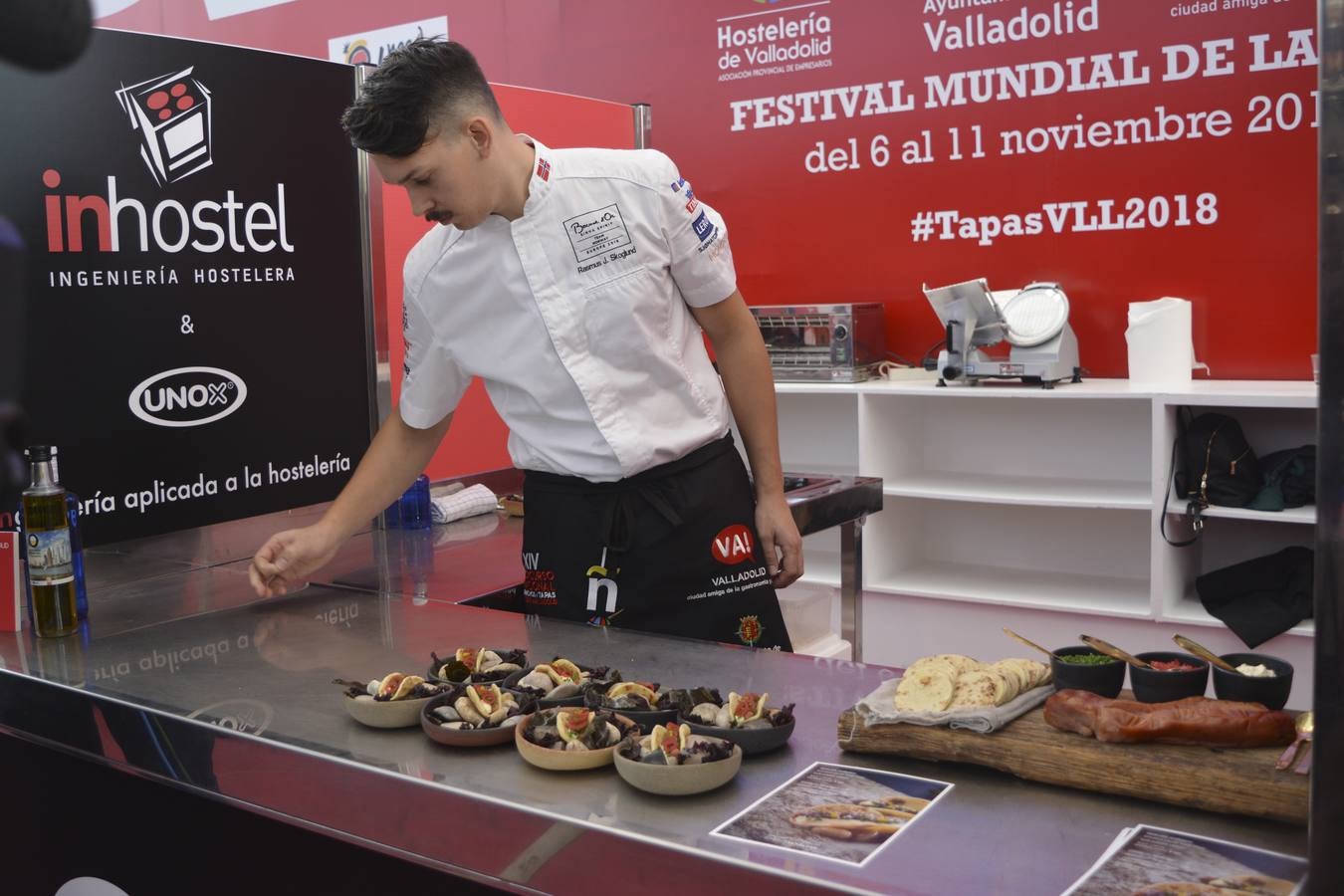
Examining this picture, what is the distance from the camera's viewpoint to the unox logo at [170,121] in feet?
6.95

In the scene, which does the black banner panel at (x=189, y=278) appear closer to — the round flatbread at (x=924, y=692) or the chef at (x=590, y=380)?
the chef at (x=590, y=380)

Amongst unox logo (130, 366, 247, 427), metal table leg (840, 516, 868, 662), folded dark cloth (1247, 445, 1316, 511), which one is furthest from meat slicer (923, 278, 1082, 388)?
unox logo (130, 366, 247, 427)

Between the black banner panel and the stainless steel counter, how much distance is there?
30 cm

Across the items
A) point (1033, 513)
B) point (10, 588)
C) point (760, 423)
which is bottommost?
point (1033, 513)

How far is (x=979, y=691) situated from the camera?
1.17 meters

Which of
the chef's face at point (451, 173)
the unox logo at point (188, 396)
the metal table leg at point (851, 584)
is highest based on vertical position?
the chef's face at point (451, 173)

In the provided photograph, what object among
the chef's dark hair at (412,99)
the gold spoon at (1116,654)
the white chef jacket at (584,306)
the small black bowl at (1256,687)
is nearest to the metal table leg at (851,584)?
the white chef jacket at (584,306)

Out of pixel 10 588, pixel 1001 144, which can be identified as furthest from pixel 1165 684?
pixel 1001 144

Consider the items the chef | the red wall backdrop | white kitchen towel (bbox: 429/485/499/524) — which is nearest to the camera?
the chef

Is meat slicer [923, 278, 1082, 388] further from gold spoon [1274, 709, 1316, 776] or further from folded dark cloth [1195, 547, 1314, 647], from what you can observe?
gold spoon [1274, 709, 1316, 776]

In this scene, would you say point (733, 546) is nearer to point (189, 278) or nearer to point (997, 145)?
point (189, 278)

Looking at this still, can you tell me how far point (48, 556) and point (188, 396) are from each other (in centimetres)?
56

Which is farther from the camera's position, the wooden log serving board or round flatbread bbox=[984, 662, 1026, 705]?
round flatbread bbox=[984, 662, 1026, 705]

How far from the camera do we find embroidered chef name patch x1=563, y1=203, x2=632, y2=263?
1.89 m
